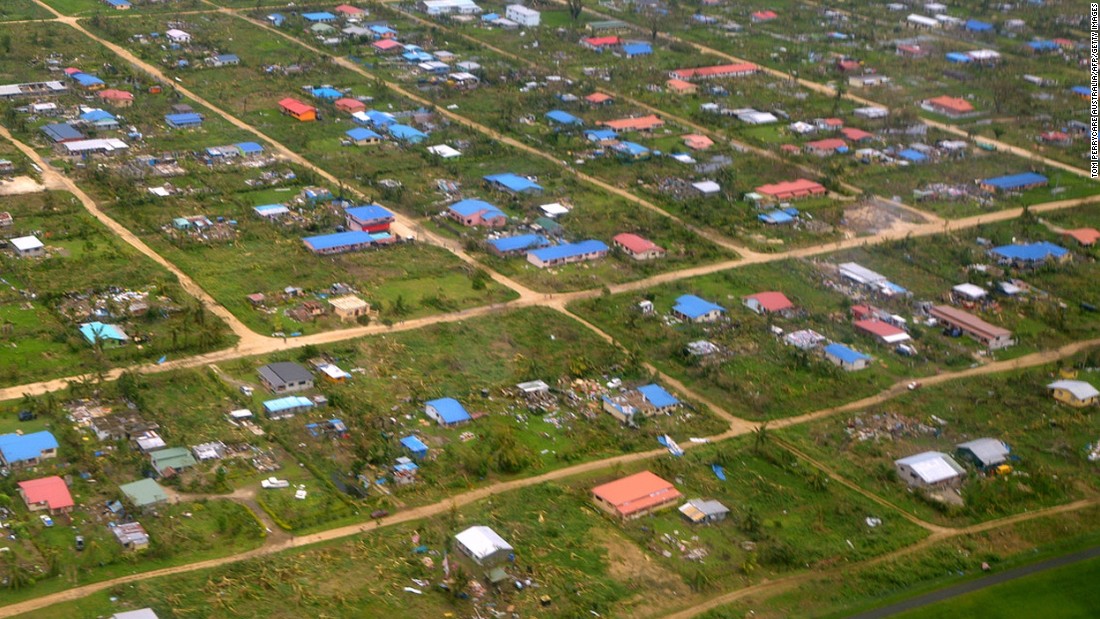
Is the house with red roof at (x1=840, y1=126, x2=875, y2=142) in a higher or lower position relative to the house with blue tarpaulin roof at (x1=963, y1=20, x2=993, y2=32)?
lower

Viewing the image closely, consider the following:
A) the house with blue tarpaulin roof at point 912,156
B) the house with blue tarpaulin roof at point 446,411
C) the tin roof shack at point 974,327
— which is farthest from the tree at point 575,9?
the house with blue tarpaulin roof at point 446,411

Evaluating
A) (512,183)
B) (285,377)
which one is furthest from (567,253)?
(285,377)

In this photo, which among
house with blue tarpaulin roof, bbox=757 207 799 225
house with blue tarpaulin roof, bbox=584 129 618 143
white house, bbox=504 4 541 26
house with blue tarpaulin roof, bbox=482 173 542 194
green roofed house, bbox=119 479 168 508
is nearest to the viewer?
green roofed house, bbox=119 479 168 508

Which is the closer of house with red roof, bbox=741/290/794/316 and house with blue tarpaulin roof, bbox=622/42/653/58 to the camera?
house with red roof, bbox=741/290/794/316

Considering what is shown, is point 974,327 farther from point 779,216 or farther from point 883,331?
point 779,216

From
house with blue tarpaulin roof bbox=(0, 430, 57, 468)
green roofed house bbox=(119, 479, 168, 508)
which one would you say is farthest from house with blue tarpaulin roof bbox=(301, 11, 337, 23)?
green roofed house bbox=(119, 479, 168, 508)

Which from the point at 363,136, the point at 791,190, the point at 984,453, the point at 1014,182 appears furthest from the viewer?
the point at 363,136

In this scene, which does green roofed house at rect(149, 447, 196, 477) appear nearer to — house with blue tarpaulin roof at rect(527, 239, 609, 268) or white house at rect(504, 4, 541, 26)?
house with blue tarpaulin roof at rect(527, 239, 609, 268)
